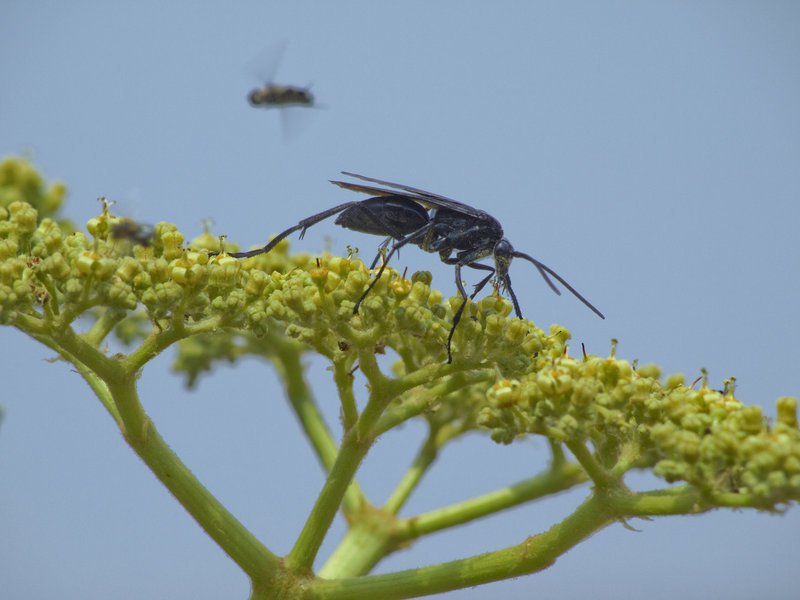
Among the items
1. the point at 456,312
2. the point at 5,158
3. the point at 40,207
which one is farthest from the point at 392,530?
the point at 5,158

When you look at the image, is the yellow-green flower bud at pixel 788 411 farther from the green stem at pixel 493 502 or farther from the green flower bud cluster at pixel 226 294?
the green stem at pixel 493 502

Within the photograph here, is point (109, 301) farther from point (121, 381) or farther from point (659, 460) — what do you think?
point (659, 460)

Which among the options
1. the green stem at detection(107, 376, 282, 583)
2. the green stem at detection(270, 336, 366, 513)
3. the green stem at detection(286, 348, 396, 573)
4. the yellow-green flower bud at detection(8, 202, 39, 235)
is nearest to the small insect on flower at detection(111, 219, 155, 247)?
the yellow-green flower bud at detection(8, 202, 39, 235)

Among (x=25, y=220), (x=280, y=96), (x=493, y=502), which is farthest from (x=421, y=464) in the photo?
(x=280, y=96)

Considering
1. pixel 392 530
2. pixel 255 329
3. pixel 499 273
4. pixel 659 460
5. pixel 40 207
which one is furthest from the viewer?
pixel 40 207

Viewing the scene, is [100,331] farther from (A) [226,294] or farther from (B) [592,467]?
(B) [592,467]

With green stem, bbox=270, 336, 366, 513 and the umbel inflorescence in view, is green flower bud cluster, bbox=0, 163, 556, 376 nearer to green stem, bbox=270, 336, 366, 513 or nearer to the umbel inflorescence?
the umbel inflorescence
